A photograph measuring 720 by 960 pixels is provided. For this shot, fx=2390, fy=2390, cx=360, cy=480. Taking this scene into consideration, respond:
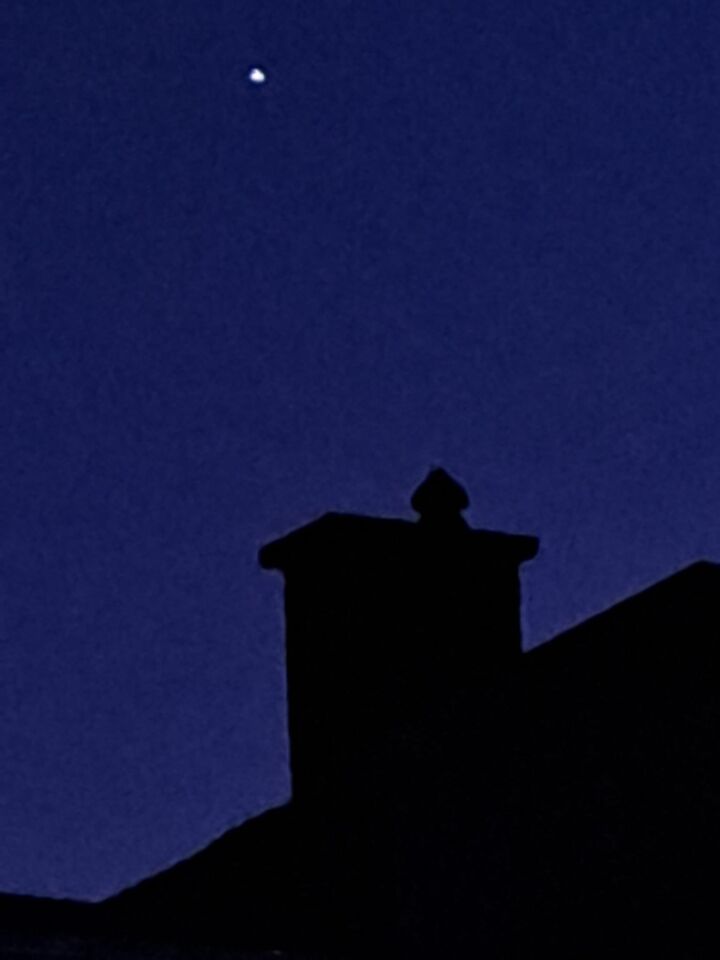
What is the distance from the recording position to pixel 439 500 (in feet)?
60.6

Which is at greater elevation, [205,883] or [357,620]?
[357,620]

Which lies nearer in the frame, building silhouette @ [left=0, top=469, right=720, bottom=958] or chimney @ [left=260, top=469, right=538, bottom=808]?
building silhouette @ [left=0, top=469, right=720, bottom=958]

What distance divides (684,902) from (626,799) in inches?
31.4

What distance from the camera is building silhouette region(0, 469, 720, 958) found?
1438 centimetres

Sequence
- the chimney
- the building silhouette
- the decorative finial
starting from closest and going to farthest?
1. the building silhouette
2. the chimney
3. the decorative finial

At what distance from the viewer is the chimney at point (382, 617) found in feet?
58.1

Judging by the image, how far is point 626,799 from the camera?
14.7 meters

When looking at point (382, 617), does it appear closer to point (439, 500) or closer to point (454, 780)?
point (439, 500)

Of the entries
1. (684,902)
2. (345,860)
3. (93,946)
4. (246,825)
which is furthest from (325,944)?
(93,946)

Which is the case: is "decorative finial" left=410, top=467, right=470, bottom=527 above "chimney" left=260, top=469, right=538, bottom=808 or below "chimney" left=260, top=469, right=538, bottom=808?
above

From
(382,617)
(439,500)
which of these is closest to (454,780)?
(382,617)

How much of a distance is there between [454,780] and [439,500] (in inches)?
127

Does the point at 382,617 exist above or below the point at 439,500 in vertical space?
below

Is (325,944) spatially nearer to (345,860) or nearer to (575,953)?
(345,860)
